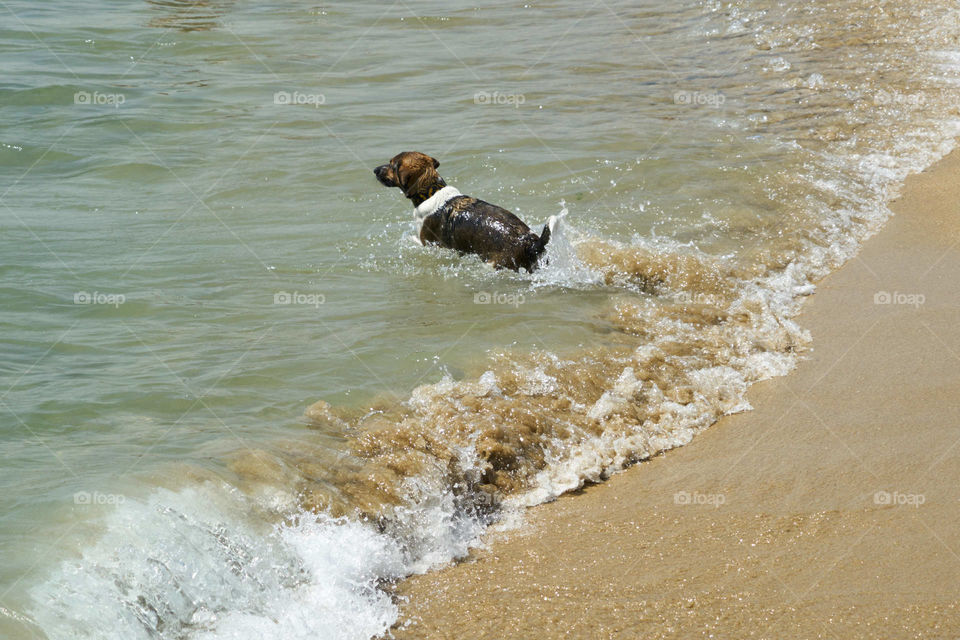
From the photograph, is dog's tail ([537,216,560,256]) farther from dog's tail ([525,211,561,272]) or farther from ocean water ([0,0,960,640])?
ocean water ([0,0,960,640])

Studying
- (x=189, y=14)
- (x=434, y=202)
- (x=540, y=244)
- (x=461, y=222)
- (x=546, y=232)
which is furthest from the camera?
(x=189, y=14)

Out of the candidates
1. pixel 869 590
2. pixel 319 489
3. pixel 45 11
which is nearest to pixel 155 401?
pixel 319 489

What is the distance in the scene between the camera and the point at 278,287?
6.56 m

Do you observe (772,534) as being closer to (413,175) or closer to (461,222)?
(461,222)

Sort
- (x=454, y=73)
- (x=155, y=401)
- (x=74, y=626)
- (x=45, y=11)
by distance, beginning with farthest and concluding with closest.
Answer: (x=45, y=11)
(x=454, y=73)
(x=155, y=401)
(x=74, y=626)

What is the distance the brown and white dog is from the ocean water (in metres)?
0.13

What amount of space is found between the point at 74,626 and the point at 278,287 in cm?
356

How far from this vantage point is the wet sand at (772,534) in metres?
3.51

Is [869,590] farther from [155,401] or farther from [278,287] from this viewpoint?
[278,287]

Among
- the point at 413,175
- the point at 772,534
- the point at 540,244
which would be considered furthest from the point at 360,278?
the point at 772,534

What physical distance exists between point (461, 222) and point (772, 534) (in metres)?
3.72

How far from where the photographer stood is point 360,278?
687cm

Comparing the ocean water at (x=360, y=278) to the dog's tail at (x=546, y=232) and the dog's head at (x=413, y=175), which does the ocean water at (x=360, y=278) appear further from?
the dog's head at (x=413, y=175)

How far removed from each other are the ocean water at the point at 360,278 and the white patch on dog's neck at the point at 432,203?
242 mm
